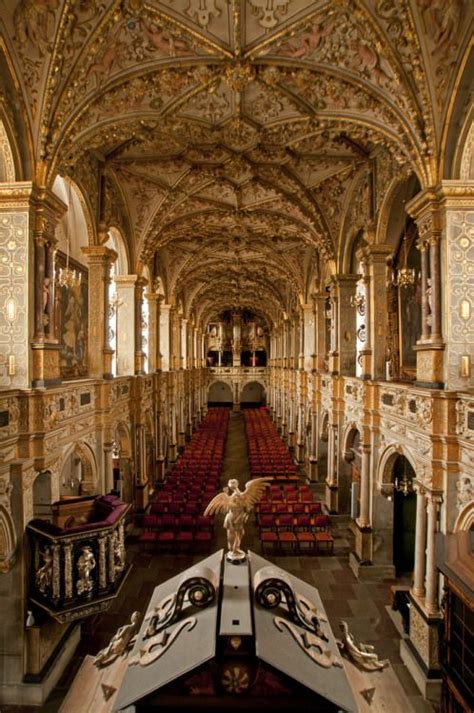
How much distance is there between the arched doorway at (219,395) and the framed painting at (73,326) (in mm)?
35345

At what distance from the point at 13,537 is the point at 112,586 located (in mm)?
1931

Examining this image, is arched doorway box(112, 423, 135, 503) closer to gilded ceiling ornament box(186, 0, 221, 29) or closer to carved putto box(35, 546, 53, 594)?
carved putto box(35, 546, 53, 594)

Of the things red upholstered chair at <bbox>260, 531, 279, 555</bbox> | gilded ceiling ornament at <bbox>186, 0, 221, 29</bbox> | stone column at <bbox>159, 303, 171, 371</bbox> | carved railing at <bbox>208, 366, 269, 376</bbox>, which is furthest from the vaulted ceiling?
carved railing at <bbox>208, 366, 269, 376</bbox>

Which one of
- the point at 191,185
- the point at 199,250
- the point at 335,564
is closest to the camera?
the point at 335,564

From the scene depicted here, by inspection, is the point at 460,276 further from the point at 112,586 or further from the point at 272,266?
the point at 272,266

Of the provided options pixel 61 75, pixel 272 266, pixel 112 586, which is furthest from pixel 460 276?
pixel 272 266

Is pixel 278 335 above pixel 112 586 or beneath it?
above

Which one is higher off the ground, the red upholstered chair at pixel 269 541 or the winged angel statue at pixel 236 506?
the winged angel statue at pixel 236 506

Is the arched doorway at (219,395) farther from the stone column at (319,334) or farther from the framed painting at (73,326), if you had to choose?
the framed painting at (73,326)

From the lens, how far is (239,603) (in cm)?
363

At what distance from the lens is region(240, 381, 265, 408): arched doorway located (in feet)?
154

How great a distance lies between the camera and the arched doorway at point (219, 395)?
154 ft

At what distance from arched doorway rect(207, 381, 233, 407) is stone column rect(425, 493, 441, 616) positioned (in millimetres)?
39331

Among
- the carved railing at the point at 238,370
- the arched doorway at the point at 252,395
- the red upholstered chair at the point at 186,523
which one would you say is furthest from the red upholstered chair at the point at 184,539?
the arched doorway at the point at 252,395
